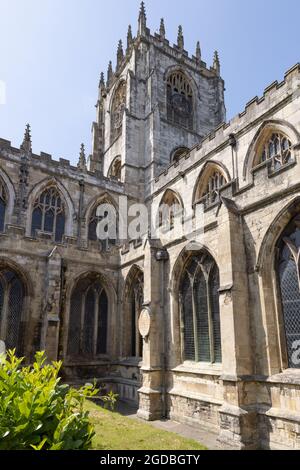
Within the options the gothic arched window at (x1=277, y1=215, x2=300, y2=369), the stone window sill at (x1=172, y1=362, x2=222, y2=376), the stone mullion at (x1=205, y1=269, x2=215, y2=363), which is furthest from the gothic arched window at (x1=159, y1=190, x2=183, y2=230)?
the gothic arched window at (x1=277, y1=215, x2=300, y2=369)

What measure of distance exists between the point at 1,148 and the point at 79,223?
601cm

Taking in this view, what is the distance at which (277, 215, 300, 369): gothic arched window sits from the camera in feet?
26.5

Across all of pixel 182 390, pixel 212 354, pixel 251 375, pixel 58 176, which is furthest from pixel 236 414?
pixel 58 176

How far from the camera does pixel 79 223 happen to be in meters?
21.1

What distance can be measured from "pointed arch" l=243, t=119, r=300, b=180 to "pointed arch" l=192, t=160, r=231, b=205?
1.52 metres

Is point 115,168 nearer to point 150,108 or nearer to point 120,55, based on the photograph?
point 150,108

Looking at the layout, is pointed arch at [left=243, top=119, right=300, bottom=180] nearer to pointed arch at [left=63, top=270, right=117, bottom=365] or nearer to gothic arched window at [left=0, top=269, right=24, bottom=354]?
pointed arch at [left=63, top=270, right=117, bottom=365]

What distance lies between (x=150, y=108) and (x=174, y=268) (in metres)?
17.8

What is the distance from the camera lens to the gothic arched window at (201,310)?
33.7ft

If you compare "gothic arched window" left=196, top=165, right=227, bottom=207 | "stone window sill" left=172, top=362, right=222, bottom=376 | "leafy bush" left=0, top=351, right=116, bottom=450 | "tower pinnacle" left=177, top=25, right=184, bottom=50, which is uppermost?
"tower pinnacle" left=177, top=25, right=184, bottom=50

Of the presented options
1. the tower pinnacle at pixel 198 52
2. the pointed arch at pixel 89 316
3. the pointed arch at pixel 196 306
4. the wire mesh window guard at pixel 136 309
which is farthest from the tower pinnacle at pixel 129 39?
the pointed arch at pixel 196 306

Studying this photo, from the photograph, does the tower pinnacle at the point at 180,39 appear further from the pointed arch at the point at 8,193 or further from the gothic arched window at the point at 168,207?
the pointed arch at the point at 8,193

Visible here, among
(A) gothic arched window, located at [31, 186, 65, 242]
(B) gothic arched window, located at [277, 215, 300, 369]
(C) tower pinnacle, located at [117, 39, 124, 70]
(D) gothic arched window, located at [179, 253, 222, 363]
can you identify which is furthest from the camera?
(C) tower pinnacle, located at [117, 39, 124, 70]

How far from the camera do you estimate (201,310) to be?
11.0 metres
